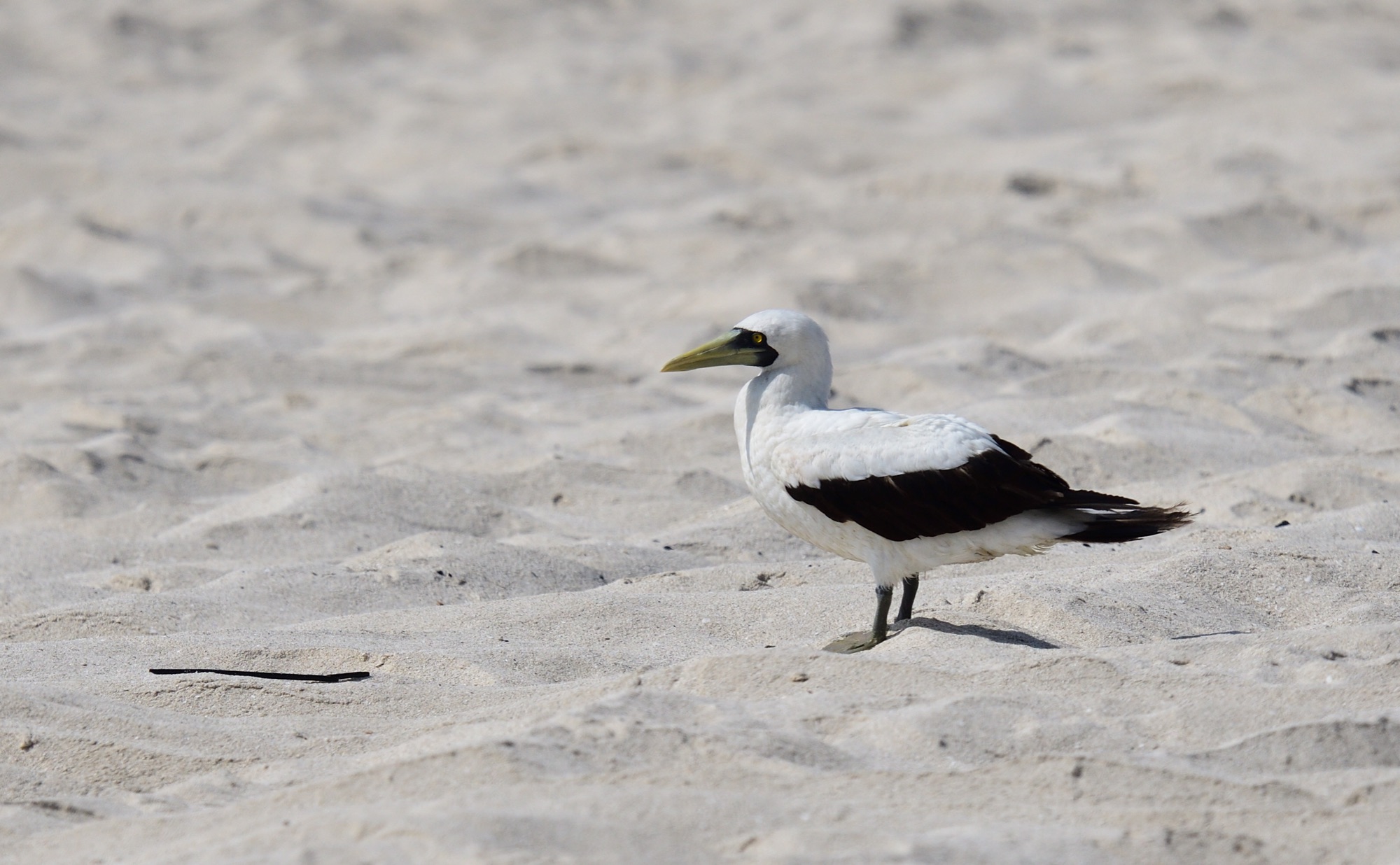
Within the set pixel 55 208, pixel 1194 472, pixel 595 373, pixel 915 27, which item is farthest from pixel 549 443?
pixel 915 27

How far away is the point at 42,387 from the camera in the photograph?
23.3 feet

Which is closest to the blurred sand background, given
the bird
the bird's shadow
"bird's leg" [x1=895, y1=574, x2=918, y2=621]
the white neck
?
the bird's shadow

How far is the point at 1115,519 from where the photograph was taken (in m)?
3.80

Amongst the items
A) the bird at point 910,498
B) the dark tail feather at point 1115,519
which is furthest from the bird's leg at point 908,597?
the dark tail feather at point 1115,519

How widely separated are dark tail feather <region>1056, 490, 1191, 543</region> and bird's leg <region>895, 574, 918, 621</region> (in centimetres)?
41

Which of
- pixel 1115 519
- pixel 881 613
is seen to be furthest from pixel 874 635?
pixel 1115 519

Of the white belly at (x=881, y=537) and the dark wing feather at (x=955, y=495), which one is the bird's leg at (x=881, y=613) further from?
the dark wing feather at (x=955, y=495)

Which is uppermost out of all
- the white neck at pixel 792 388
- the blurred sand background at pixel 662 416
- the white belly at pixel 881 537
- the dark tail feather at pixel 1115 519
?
the white neck at pixel 792 388

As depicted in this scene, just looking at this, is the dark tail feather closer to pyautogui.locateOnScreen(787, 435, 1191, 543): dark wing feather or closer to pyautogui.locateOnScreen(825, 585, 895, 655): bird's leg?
pyautogui.locateOnScreen(787, 435, 1191, 543): dark wing feather

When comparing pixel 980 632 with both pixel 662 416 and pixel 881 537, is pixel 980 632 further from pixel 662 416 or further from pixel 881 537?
pixel 662 416

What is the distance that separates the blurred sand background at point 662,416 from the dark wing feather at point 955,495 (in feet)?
0.98

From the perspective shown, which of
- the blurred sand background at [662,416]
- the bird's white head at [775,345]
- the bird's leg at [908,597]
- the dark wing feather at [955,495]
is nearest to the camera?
the blurred sand background at [662,416]

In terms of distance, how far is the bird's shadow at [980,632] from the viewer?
3.81 meters

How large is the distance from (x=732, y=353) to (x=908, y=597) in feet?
2.52
